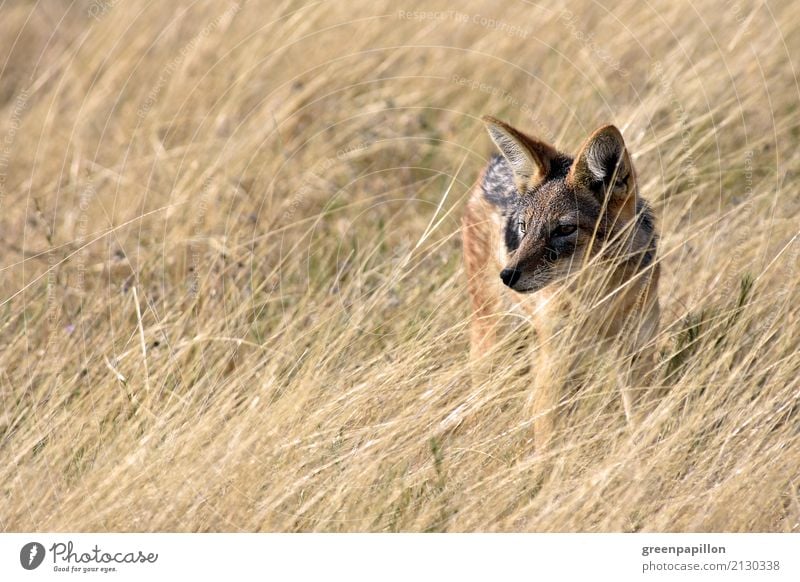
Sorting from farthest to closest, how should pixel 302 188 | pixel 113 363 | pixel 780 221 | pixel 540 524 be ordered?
pixel 302 188
pixel 780 221
pixel 113 363
pixel 540 524

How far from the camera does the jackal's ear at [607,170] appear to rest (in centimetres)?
560

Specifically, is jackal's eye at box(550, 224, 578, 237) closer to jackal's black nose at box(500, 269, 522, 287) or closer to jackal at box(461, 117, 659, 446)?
jackal at box(461, 117, 659, 446)

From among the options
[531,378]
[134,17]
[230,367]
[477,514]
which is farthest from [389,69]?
[477,514]

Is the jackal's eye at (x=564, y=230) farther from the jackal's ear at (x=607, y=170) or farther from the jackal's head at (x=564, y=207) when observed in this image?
the jackal's ear at (x=607, y=170)

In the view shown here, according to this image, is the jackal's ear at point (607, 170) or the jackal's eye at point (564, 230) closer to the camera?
the jackal's ear at point (607, 170)

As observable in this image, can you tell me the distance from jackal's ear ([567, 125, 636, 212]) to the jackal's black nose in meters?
0.64

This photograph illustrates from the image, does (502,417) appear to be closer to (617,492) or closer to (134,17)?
(617,492)

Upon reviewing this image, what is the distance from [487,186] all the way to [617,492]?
2.49m

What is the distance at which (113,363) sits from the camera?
642cm

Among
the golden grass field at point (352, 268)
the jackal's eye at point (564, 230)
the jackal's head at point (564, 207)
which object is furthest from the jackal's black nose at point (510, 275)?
the golden grass field at point (352, 268)

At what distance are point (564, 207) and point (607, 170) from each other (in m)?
0.31

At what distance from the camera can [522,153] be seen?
5.96 meters

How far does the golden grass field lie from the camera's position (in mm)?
5348

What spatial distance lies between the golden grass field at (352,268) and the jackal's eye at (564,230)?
0.76 meters
